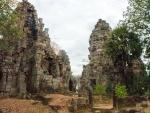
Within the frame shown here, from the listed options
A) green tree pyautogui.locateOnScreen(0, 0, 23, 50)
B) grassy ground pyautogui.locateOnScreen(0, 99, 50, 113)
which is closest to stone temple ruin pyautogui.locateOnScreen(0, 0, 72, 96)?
grassy ground pyautogui.locateOnScreen(0, 99, 50, 113)

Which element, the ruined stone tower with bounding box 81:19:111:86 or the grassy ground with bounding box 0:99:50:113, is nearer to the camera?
the grassy ground with bounding box 0:99:50:113

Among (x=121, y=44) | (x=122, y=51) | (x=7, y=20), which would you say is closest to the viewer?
(x=7, y=20)

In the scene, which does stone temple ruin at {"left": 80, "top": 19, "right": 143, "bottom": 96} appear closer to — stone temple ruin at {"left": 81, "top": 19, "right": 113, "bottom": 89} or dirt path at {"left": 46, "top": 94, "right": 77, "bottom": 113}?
stone temple ruin at {"left": 81, "top": 19, "right": 113, "bottom": 89}

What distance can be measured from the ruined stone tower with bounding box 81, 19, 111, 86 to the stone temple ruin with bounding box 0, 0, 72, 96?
31.0ft

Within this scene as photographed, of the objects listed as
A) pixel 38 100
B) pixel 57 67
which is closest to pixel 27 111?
pixel 38 100

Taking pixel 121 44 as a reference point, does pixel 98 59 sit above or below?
below

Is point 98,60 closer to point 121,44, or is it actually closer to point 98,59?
point 98,59

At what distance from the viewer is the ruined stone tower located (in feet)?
184

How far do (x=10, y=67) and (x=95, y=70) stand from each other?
19.5 metres

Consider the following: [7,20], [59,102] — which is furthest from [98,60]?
[7,20]

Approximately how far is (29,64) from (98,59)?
17.1 m

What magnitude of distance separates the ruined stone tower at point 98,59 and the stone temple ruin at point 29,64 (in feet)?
31.0

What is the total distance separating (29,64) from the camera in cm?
4309

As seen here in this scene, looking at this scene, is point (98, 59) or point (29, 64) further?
point (98, 59)
